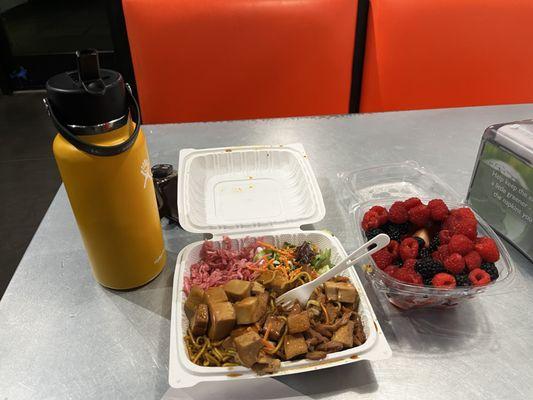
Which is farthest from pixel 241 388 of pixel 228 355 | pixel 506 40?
pixel 506 40

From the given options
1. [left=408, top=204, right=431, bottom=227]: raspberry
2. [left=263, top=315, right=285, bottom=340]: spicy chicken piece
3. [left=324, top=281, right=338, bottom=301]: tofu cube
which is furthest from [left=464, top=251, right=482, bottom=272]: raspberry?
[left=263, top=315, right=285, bottom=340]: spicy chicken piece

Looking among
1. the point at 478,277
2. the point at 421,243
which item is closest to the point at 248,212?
the point at 421,243

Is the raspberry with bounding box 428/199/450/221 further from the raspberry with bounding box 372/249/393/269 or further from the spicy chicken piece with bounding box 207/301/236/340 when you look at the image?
the spicy chicken piece with bounding box 207/301/236/340

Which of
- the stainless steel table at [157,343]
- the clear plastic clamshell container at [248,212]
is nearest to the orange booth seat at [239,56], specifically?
the clear plastic clamshell container at [248,212]

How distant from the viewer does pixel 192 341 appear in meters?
0.70

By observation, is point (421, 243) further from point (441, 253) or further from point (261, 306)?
point (261, 306)

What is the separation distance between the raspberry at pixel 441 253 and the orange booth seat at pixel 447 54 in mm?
1149

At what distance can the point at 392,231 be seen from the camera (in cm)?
85

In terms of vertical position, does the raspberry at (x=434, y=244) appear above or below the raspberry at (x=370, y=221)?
below

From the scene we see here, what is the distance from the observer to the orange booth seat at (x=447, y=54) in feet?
5.55

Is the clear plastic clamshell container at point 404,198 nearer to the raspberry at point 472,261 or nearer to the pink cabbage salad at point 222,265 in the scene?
the raspberry at point 472,261

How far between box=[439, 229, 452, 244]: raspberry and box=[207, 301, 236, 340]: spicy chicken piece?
1.42 feet

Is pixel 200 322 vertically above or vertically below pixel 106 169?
below

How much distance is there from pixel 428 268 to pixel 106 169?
23.3 inches
